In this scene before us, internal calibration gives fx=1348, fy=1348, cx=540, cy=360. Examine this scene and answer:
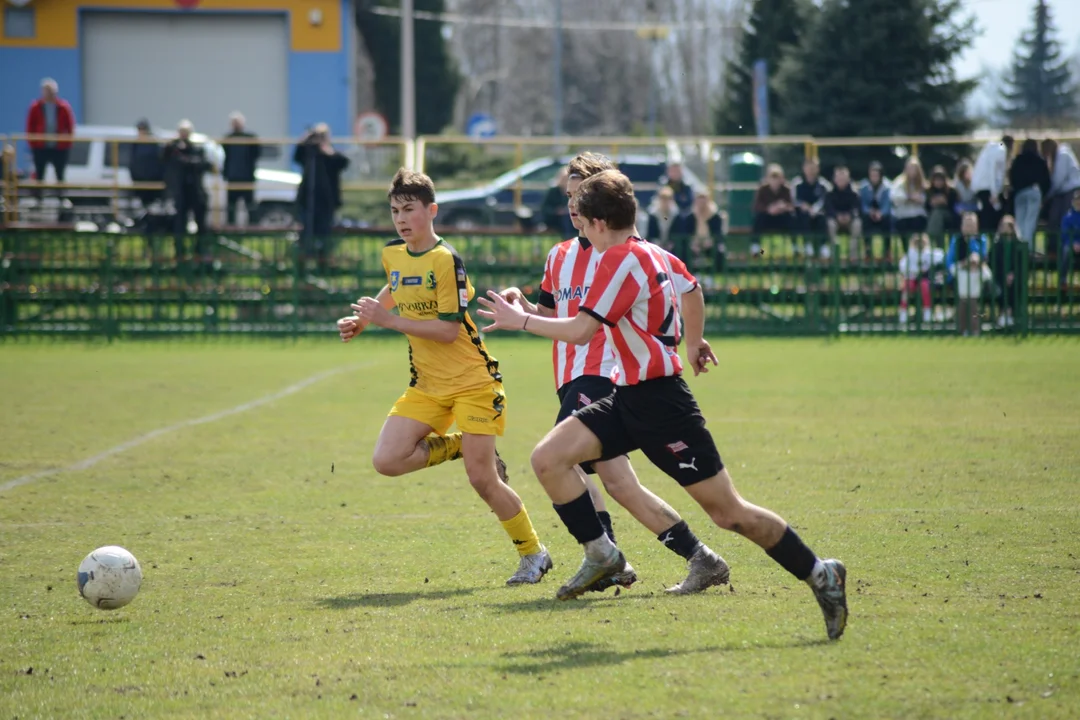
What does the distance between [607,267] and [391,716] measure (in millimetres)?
2002

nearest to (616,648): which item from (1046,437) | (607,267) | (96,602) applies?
(607,267)

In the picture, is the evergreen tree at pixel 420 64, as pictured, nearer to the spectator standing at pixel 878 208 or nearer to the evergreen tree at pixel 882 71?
the evergreen tree at pixel 882 71

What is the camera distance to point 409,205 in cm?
637

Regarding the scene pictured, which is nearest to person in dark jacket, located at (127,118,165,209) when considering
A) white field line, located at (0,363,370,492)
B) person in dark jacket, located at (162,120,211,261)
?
person in dark jacket, located at (162,120,211,261)

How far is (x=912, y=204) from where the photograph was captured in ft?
68.6

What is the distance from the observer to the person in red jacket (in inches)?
939

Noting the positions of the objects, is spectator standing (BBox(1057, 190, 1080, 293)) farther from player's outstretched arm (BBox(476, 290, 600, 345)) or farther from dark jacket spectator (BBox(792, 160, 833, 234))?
player's outstretched arm (BBox(476, 290, 600, 345))

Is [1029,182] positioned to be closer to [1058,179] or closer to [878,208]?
[1058,179]

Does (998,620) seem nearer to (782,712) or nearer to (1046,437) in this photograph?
(782,712)

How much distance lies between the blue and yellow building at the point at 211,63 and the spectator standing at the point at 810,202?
798 inches

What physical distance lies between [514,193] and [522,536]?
2103 cm

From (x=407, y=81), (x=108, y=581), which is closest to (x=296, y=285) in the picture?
(x=407, y=81)

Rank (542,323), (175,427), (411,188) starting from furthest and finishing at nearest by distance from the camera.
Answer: (175,427) → (411,188) → (542,323)

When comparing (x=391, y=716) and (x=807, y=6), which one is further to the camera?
(x=807, y=6)
